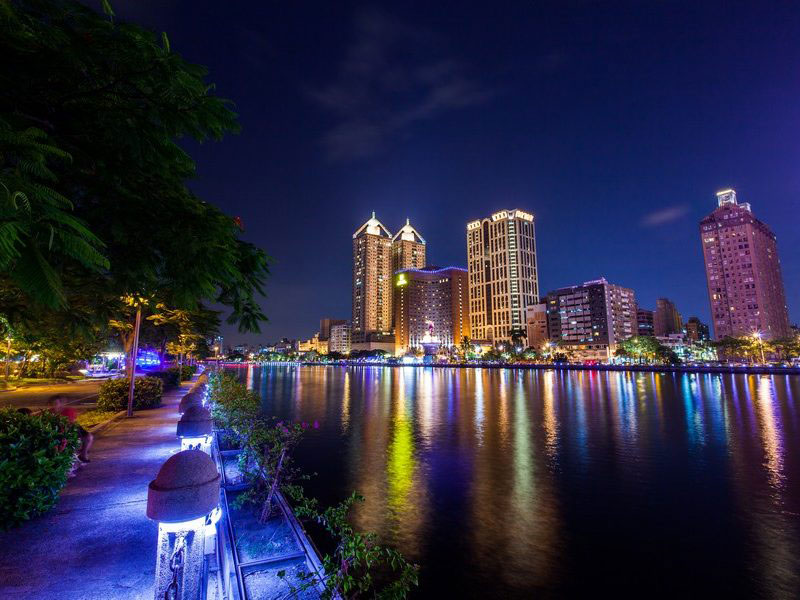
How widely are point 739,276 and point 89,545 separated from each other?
213m

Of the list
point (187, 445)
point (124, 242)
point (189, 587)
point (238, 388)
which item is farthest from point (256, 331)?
point (238, 388)

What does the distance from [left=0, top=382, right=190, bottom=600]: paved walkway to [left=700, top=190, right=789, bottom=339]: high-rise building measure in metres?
204

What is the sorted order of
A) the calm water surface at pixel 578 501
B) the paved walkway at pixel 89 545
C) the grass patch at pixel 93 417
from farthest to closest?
the grass patch at pixel 93 417 < the calm water surface at pixel 578 501 < the paved walkway at pixel 89 545

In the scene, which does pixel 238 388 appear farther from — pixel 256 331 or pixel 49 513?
pixel 256 331

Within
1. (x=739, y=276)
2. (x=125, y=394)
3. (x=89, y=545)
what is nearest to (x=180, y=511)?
(x=89, y=545)

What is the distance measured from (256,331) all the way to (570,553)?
979 cm

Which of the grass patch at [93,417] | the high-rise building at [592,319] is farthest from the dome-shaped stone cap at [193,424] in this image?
the high-rise building at [592,319]

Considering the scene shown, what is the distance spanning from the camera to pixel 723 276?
17200cm

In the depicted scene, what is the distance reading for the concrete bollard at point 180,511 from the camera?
14.1 feet

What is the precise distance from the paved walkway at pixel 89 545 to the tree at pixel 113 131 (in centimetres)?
397

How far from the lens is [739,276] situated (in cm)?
16825

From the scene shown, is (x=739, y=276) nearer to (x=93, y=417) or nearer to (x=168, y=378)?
(x=168, y=378)

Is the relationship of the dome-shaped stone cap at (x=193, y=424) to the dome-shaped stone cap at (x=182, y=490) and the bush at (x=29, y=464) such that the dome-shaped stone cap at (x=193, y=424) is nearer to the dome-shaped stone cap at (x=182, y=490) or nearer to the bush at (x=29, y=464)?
the bush at (x=29, y=464)

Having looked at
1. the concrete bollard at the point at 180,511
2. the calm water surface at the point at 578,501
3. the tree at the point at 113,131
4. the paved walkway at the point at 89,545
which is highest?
the tree at the point at 113,131
